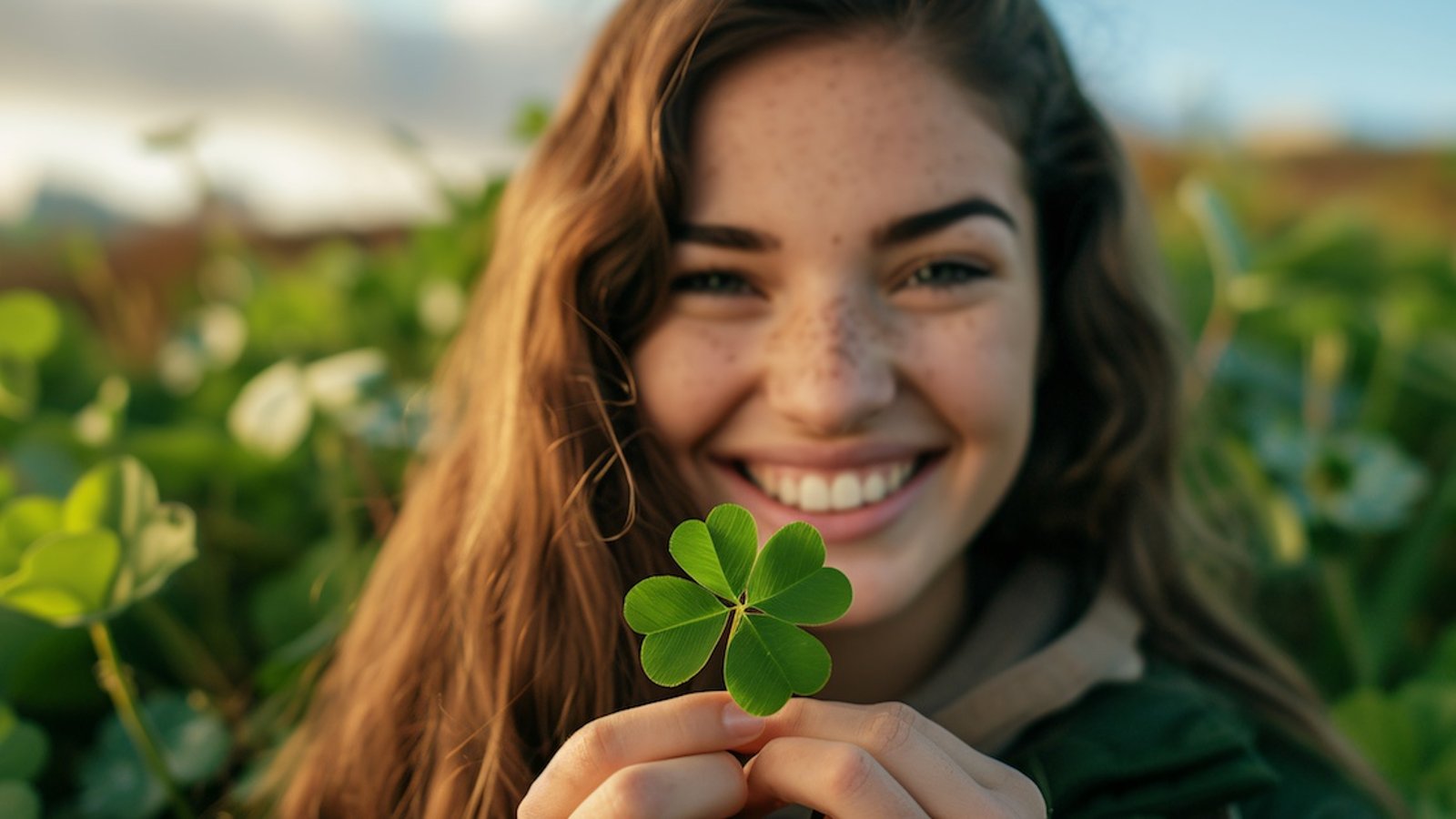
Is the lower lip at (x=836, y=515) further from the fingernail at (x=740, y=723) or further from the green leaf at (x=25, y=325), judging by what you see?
the green leaf at (x=25, y=325)

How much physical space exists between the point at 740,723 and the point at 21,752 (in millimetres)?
632

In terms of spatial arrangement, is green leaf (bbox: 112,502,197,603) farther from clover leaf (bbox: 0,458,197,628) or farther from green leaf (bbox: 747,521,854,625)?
green leaf (bbox: 747,521,854,625)

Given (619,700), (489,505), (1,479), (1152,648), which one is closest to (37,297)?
(1,479)

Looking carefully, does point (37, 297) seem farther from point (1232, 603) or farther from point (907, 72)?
point (1232, 603)

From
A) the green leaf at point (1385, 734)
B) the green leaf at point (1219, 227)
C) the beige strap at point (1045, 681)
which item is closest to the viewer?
the beige strap at point (1045, 681)

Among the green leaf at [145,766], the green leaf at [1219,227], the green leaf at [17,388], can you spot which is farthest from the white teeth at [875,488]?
the green leaf at [17,388]

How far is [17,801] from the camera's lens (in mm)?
822

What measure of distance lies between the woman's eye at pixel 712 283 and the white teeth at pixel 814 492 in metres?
0.14

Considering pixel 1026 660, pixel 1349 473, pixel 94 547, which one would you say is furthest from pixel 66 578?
pixel 1349 473

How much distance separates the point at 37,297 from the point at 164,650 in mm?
539

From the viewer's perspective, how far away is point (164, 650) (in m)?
1.13

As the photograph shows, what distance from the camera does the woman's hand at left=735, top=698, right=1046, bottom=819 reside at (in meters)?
0.54

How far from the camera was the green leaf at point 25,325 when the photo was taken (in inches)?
53.6

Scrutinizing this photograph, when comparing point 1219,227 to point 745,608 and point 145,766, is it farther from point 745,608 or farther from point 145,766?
point 145,766
